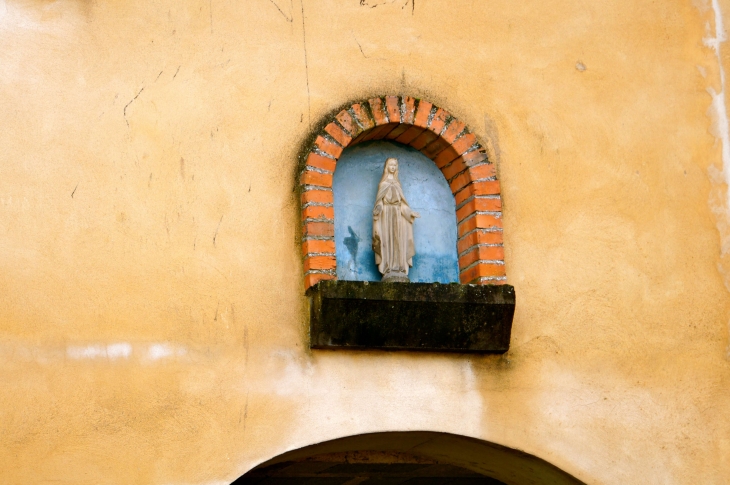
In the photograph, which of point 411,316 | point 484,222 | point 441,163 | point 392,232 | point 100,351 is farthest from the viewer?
point 441,163

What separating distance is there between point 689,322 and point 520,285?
2.79 feet

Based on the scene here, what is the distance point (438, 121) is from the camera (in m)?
5.30

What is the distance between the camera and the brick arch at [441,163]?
503 centimetres

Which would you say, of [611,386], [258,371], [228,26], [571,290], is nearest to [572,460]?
[611,386]

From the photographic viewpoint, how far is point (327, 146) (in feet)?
16.8

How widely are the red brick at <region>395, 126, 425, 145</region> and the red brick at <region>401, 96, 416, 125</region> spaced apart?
5 centimetres

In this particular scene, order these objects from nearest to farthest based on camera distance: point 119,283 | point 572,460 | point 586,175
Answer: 1. point 119,283
2. point 572,460
3. point 586,175

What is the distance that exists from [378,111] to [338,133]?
0.23m

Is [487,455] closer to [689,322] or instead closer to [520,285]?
[520,285]

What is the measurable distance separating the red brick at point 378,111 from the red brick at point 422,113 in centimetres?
15

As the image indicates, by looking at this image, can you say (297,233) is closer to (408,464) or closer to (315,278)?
(315,278)

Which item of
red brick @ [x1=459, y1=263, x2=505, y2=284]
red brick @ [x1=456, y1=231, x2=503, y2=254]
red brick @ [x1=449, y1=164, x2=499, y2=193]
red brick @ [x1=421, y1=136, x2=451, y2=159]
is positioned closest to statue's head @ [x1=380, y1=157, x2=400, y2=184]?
red brick @ [x1=421, y1=136, x2=451, y2=159]

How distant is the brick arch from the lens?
5.03m

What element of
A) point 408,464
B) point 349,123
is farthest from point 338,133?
point 408,464
